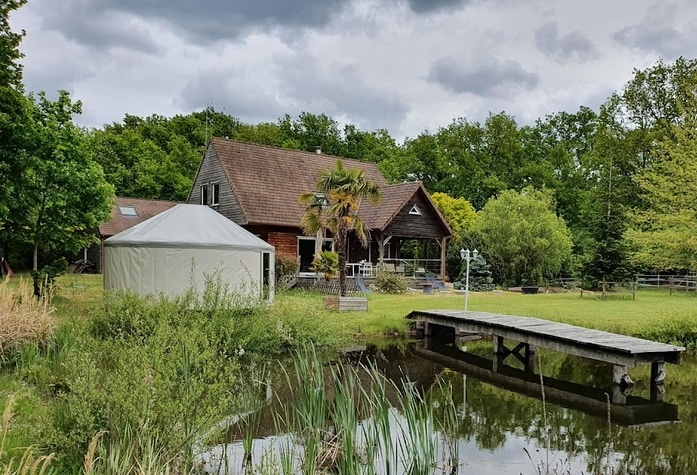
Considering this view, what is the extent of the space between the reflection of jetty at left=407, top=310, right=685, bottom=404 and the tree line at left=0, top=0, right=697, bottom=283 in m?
9.60

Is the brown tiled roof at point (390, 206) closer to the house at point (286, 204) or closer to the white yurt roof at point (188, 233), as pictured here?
the house at point (286, 204)

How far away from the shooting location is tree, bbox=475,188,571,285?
84.1 ft

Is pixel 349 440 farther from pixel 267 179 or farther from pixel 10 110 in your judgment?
pixel 267 179

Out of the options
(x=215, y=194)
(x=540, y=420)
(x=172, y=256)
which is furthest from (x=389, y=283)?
(x=540, y=420)

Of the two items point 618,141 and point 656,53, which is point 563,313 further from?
point 656,53

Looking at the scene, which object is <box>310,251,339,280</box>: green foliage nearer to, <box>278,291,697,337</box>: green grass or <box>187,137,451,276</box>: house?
<box>278,291,697,337</box>: green grass

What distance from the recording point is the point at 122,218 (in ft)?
95.2

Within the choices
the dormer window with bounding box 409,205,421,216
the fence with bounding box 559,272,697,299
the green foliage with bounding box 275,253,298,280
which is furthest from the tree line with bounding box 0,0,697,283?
the green foliage with bounding box 275,253,298,280

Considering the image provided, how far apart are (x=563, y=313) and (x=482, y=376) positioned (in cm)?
617

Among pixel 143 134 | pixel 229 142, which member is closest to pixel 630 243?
pixel 229 142

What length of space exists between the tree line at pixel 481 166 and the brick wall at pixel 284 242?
6.98 meters

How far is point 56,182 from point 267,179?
10195 millimetres

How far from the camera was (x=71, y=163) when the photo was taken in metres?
13.8

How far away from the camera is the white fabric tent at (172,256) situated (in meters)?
13.8
